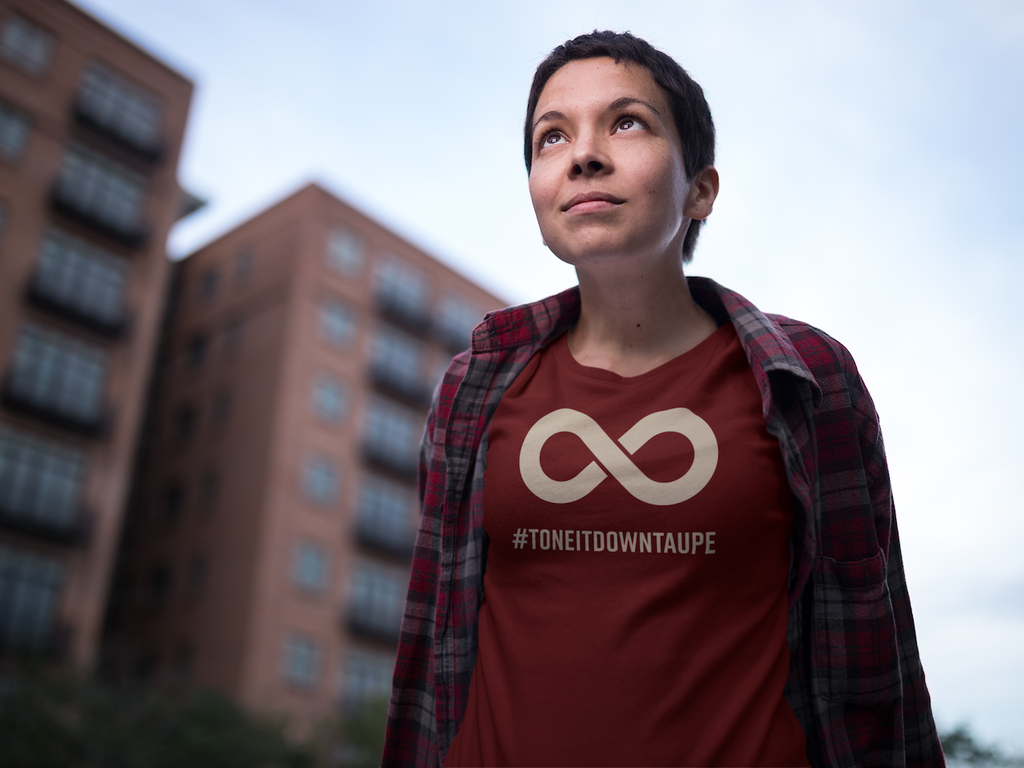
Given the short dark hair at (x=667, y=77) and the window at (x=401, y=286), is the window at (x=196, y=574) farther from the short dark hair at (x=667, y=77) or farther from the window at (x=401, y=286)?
the short dark hair at (x=667, y=77)

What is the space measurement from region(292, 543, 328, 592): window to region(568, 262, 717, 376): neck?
34.2 meters

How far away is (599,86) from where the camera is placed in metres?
2.00

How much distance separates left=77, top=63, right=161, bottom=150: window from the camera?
31922mm

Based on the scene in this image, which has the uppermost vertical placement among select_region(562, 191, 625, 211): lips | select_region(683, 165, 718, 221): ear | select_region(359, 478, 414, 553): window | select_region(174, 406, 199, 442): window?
select_region(174, 406, 199, 442): window

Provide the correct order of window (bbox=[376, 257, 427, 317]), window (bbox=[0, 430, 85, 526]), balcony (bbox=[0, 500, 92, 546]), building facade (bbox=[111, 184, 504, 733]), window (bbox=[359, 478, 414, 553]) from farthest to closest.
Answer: window (bbox=[376, 257, 427, 317]), window (bbox=[359, 478, 414, 553]), building facade (bbox=[111, 184, 504, 733]), window (bbox=[0, 430, 85, 526]), balcony (bbox=[0, 500, 92, 546])

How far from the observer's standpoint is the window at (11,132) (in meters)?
29.0

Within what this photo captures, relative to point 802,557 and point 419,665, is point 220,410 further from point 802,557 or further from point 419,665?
point 802,557

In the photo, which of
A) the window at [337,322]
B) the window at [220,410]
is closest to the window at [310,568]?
the window at [220,410]

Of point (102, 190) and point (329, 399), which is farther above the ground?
point (102, 190)

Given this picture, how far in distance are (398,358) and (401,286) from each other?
11.7ft

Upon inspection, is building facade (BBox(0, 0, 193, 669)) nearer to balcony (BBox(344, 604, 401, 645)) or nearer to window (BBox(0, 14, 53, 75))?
window (BBox(0, 14, 53, 75))

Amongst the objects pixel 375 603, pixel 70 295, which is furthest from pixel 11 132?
pixel 375 603

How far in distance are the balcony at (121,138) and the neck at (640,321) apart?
33.8 metres

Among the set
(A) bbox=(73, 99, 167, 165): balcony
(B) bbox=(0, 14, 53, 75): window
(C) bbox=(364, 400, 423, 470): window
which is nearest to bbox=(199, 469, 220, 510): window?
(C) bbox=(364, 400, 423, 470): window
